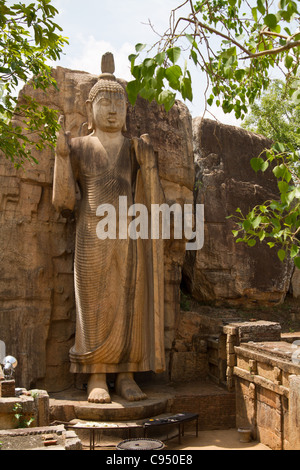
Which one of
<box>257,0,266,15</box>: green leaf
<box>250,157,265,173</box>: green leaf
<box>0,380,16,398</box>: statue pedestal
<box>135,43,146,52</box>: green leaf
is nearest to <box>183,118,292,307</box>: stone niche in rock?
<box>0,380,16,398</box>: statue pedestal

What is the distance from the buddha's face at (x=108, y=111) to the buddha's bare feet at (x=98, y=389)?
371 centimetres

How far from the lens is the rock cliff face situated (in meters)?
8.36

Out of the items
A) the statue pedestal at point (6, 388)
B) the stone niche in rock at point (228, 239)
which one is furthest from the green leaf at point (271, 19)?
the stone niche in rock at point (228, 239)

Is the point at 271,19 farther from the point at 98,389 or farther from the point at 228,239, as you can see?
the point at 228,239

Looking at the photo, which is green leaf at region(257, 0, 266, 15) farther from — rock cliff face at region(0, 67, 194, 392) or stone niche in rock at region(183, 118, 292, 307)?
stone niche in rock at region(183, 118, 292, 307)

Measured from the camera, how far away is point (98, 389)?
7.62 meters

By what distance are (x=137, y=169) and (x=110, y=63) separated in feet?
5.89

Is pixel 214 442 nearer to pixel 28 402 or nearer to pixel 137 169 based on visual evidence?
pixel 28 402

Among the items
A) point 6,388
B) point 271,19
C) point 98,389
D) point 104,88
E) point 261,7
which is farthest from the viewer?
point 104,88

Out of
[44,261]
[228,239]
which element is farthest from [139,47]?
[228,239]

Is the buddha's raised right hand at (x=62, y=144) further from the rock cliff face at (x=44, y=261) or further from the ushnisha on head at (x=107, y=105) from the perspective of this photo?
the rock cliff face at (x=44, y=261)

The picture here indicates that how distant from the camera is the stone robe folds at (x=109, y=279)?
7875mm

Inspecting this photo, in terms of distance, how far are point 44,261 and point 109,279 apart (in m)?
1.34

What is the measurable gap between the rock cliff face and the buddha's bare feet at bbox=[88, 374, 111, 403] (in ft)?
3.11
